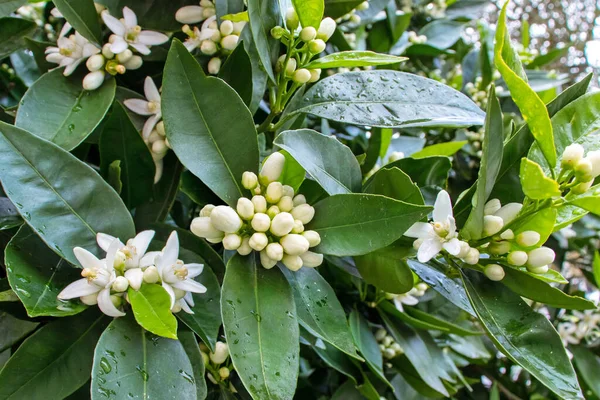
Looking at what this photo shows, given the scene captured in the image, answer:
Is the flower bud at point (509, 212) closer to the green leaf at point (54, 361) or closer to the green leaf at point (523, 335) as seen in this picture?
the green leaf at point (523, 335)

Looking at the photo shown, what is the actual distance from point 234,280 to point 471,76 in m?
1.17

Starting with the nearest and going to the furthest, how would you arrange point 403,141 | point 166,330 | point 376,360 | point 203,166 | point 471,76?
1. point 166,330
2. point 203,166
3. point 376,360
4. point 403,141
5. point 471,76

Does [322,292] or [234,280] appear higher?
[234,280]

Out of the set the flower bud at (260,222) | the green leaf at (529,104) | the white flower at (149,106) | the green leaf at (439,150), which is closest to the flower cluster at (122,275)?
the flower bud at (260,222)

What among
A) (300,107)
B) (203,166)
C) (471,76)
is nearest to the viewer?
(203,166)

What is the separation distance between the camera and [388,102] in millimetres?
763

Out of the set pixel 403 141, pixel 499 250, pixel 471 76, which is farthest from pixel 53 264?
pixel 471 76

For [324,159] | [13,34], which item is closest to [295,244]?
[324,159]

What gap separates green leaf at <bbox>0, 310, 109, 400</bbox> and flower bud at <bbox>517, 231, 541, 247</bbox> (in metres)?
0.55

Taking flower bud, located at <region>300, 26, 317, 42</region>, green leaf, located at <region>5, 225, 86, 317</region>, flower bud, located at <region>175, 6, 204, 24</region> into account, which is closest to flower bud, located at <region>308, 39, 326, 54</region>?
flower bud, located at <region>300, 26, 317, 42</region>

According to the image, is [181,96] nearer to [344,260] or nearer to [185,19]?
[185,19]

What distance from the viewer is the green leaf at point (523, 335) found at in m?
0.59

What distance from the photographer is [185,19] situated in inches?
33.2

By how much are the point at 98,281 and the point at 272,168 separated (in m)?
0.25
